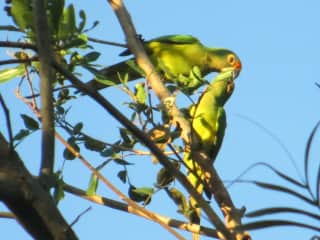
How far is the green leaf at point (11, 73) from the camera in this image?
7.46 ft

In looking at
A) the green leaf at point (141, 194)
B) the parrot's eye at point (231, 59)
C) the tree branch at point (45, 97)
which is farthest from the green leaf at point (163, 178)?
the parrot's eye at point (231, 59)

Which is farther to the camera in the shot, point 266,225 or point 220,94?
point 220,94

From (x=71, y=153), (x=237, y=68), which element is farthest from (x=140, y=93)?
(x=237, y=68)

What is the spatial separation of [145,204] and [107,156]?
257 mm

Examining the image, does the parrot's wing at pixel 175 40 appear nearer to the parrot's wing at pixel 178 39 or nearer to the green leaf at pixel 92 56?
the parrot's wing at pixel 178 39

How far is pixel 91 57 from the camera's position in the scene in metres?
2.32

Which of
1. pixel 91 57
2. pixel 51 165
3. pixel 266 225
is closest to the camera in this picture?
pixel 266 225

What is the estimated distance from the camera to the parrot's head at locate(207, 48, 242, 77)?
206 inches

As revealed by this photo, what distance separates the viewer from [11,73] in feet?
7.51

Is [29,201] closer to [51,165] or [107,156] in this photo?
[51,165]

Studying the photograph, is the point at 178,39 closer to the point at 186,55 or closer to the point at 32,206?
the point at 186,55

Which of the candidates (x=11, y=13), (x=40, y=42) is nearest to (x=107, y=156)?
(x=11, y=13)

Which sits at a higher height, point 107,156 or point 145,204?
point 107,156

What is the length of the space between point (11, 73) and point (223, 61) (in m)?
3.25
